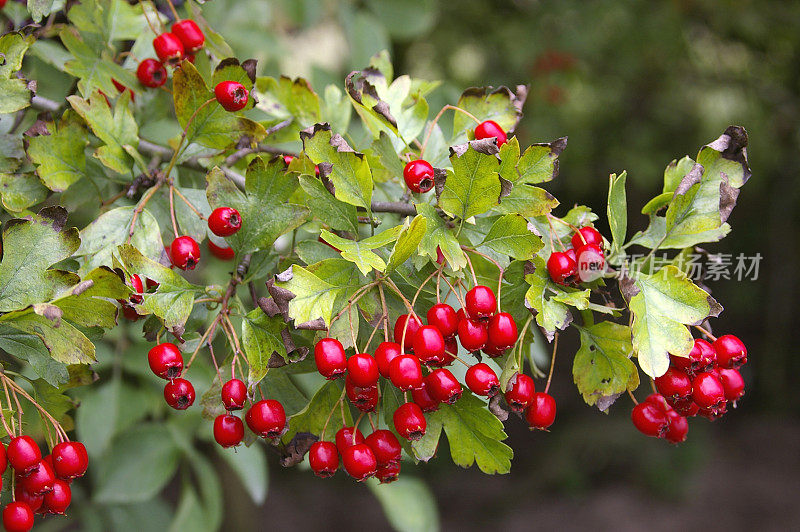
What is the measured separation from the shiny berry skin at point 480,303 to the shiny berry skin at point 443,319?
Result: 0.02 m

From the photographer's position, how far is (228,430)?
0.85 meters

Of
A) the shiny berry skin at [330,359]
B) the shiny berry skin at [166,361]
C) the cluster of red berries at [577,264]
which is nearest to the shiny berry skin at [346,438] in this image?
the shiny berry skin at [330,359]

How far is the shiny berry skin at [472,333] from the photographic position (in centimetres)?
80

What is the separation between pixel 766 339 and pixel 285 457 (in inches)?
190

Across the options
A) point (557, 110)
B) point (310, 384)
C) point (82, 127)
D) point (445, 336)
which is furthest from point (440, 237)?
point (557, 110)

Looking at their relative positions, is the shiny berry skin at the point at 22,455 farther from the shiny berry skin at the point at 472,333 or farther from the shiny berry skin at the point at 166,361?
the shiny berry skin at the point at 472,333

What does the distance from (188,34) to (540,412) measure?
0.76 m

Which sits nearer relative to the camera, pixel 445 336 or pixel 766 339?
pixel 445 336

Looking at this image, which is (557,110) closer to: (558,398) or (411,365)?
(558,398)

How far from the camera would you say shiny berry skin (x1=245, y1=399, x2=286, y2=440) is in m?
0.82

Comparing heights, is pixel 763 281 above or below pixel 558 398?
above

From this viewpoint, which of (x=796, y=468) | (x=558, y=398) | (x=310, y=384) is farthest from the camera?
(x=558, y=398)

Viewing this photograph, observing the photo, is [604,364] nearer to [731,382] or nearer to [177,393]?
[731,382]

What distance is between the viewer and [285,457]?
2.85 ft
